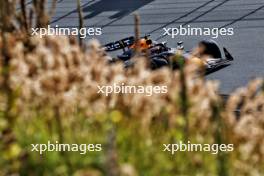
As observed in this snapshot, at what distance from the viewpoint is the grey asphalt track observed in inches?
484

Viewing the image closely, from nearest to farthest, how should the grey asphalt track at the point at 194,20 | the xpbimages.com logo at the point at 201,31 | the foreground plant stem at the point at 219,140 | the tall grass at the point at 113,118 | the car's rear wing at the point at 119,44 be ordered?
1. the foreground plant stem at the point at 219,140
2. the tall grass at the point at 113,118
3. the grey asphalt track at the point at 194,20
4. the car's rear wing at the point at 119,44
5. the xpbimages.com logo at the point at 201,31

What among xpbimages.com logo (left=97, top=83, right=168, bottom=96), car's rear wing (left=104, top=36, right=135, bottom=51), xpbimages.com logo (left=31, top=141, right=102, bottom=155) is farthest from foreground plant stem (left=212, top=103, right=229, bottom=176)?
car's rear wing (left=104, top=36, right=135, bottom=51)

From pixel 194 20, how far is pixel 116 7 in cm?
362

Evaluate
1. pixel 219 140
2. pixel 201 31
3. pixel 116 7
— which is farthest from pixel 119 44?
pixel 219 140

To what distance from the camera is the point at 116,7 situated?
60.7 feet

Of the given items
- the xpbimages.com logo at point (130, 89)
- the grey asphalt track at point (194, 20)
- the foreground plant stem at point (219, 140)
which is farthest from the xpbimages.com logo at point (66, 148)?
the grey asphalt track at point (194, 20)

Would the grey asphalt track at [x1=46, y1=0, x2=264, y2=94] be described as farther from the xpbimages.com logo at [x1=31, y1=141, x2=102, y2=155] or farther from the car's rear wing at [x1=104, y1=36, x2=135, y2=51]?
the xpbimages.com logo at [x1=31, y1=141, x2=102, y2=155]

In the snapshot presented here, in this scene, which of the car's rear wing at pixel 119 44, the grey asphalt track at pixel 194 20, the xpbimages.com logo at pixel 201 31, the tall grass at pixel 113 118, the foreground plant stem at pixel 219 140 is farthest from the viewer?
the xpbimages.com logo at pixel 201 31

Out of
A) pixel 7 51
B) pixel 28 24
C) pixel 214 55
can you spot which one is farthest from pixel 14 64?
pixel 214 55

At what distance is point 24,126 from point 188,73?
0.84 m

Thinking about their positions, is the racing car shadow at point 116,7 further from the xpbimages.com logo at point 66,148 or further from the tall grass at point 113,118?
the xpbimages.com logo at point 66,148

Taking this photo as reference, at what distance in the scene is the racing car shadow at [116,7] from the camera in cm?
1783

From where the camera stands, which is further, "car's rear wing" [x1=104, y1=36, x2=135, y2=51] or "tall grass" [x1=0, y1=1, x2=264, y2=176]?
"car's rear wing" [x1=104, y1=36, x2=135, y2=51]

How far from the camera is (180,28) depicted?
51.6 feet
